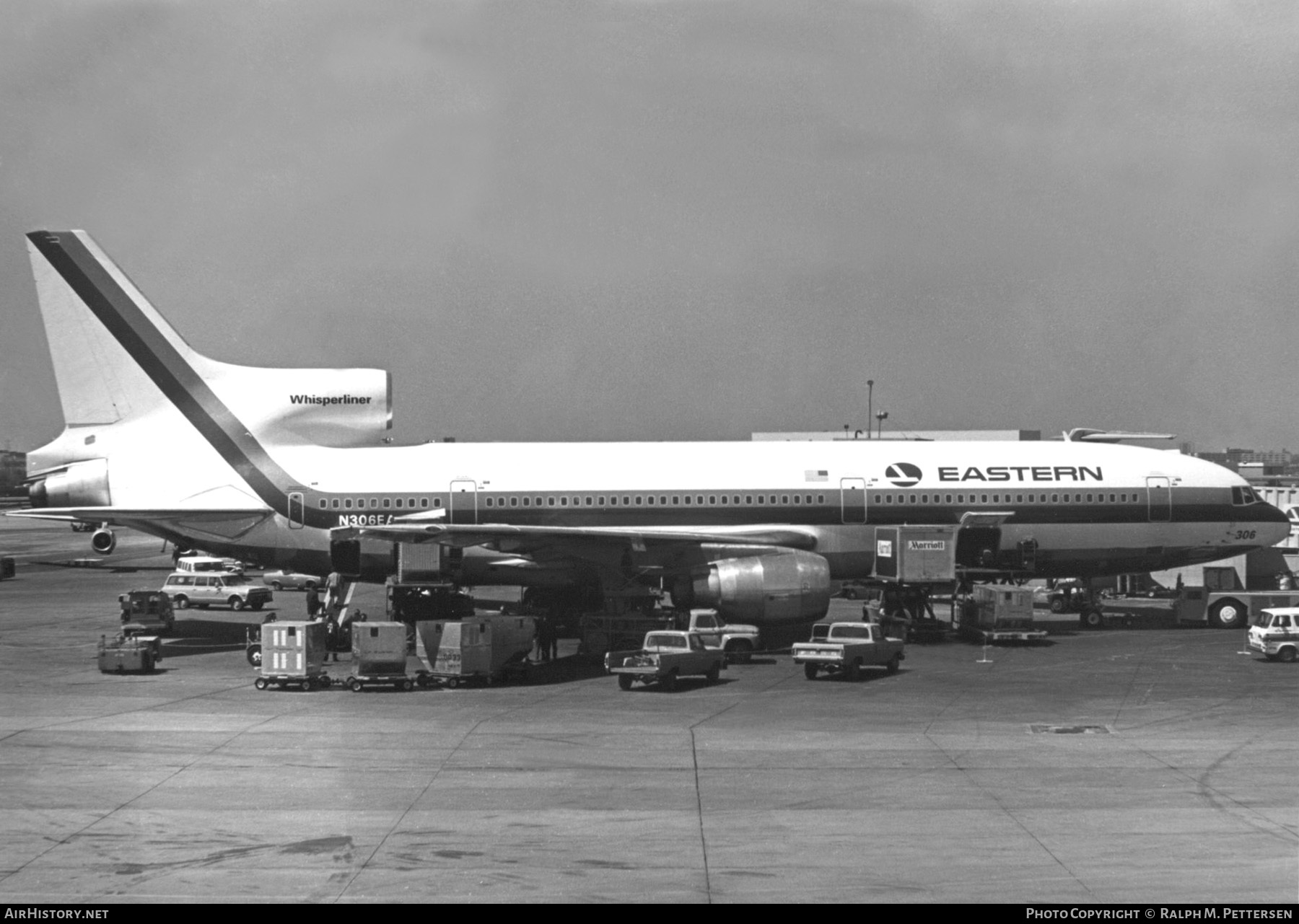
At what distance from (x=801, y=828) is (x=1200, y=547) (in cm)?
2959

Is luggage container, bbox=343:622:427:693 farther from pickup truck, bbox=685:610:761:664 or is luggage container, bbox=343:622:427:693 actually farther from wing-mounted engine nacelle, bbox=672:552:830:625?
wing-mounted engine nacelle, bbox=672:552:830:625

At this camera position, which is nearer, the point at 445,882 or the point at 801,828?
the point at 445,882

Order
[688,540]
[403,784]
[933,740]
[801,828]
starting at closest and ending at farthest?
[801,828], [403,784], [933,740], [688,540]

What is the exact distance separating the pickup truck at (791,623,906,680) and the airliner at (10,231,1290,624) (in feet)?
21.3

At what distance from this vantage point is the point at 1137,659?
35625mm

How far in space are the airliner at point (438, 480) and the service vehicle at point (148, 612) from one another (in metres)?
2.20

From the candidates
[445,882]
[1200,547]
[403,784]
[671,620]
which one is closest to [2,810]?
[403,784]

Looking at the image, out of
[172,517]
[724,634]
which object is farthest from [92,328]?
[724,634]

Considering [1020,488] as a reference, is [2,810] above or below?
below

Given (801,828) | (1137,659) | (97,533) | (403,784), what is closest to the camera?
(801,828)

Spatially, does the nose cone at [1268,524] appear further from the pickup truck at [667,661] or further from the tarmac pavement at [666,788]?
the pickup truck at [667,661]

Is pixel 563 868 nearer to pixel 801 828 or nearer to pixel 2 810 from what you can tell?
pixel 801 828

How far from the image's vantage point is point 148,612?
42.3m

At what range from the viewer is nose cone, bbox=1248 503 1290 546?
43.1 m
